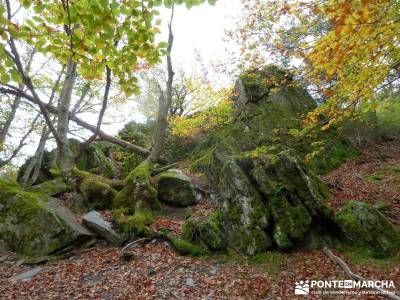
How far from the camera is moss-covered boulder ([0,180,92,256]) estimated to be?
824 cm

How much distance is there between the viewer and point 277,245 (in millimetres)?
7266

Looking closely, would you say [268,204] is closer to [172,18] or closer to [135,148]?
[172,18]

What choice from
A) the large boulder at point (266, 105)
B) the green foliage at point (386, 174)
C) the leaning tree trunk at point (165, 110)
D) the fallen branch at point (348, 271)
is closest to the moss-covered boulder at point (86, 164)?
the leaning tree trunk at point (165, 110)

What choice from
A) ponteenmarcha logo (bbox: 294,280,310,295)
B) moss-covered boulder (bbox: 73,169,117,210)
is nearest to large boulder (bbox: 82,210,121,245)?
moss-covered boulder (bbox: 73,169,117,210)

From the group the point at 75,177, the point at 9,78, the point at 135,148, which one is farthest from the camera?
the point at 135,148

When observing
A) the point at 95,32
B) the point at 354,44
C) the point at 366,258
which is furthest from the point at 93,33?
the point at 366,258

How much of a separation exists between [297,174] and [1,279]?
25.8 ft

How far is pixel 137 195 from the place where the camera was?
1064 cm

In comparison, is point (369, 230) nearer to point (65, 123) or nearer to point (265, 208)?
point (265, 208)

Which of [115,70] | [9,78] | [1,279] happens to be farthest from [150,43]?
[1,279]

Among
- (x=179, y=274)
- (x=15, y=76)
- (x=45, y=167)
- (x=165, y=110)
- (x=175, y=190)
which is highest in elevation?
(x=165, y=110)

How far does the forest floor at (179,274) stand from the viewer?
19.5 ft

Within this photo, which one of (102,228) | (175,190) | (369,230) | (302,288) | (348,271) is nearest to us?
(302,288)

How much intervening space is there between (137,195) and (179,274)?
4.36 meters
